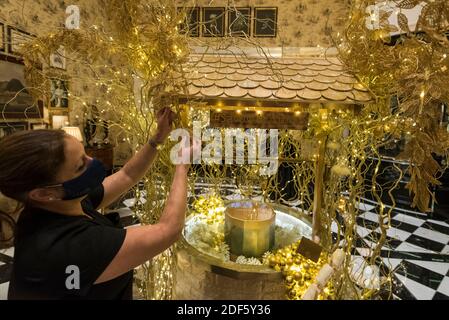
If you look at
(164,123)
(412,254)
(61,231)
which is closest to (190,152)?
(164,123)

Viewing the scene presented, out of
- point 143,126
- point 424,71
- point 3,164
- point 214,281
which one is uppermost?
point 424,71

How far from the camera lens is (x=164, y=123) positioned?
3.68 feet

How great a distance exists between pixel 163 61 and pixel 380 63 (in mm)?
835

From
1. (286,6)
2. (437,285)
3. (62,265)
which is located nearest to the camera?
(62,265)

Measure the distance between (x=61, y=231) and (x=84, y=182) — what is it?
15 centimetres

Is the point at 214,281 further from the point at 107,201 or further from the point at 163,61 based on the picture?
the point at 163,61

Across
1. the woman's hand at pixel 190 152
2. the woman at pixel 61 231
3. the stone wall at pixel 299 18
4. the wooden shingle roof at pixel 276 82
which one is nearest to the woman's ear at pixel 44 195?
the woman at pixel 61 231

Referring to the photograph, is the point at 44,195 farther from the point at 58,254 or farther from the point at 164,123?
the point at 164,123

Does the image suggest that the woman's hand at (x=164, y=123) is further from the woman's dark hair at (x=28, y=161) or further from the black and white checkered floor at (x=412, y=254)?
the black and white checkered floor at (x=412, y=254)

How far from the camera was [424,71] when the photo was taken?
874 mm

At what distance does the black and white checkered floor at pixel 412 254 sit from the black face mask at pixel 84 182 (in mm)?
775

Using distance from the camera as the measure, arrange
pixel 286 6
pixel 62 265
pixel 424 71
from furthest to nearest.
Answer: pixel 286 6
pixel 424 71
pixel 62 265

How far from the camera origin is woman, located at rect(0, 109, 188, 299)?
0.71 meters
